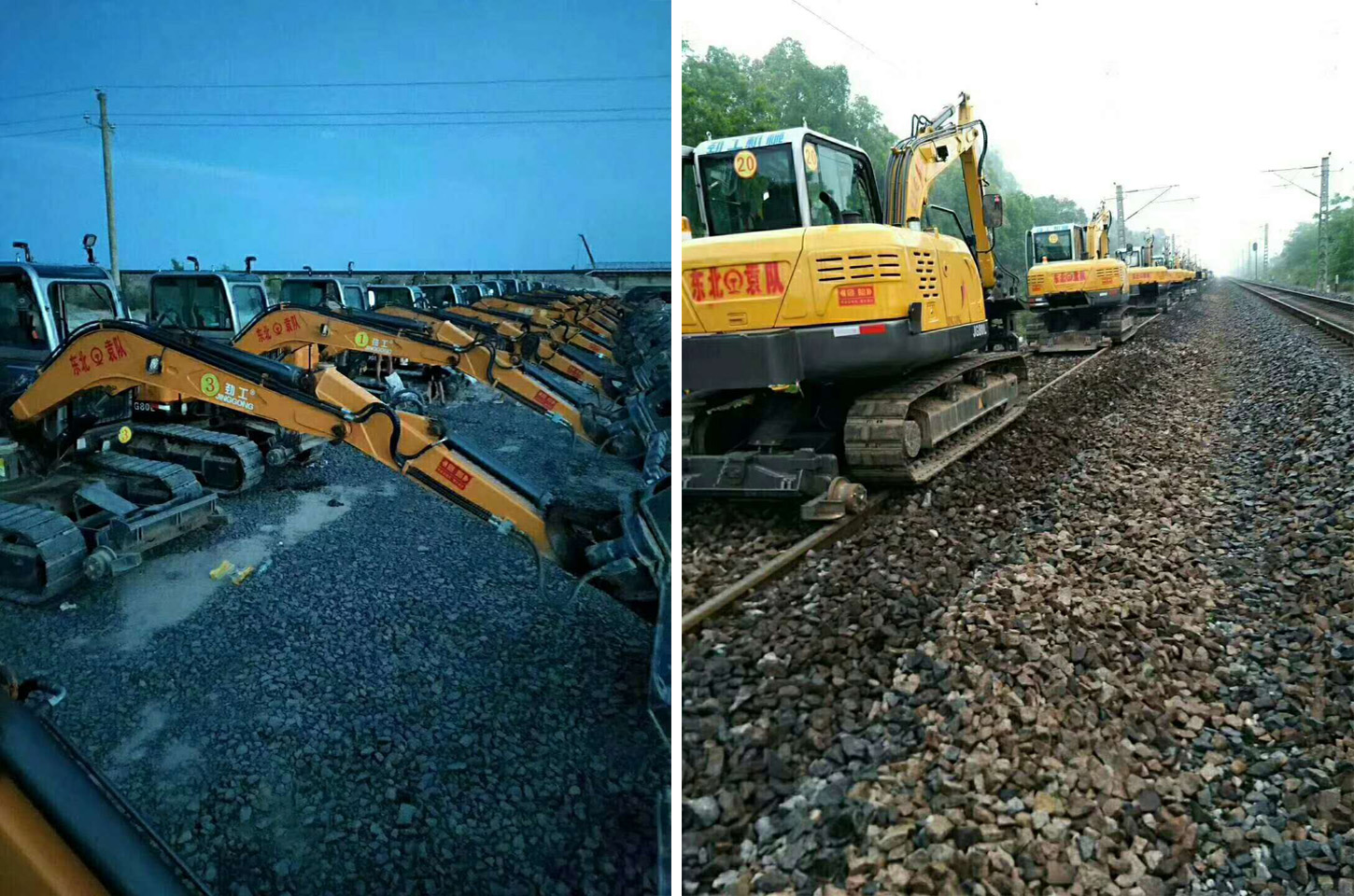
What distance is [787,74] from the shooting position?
1.35m

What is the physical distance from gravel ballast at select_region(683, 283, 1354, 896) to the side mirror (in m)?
1.86

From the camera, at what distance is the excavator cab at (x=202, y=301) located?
5.12 meters

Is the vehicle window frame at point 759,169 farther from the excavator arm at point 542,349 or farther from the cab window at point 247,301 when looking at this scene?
the cab window at point 247,301

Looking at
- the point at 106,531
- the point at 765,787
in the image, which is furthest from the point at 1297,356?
the point at 106,531

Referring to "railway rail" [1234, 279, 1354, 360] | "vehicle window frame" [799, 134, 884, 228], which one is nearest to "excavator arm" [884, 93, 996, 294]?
"vehicle window frame" [799, 134, 884, 228]

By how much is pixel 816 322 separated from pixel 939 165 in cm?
194

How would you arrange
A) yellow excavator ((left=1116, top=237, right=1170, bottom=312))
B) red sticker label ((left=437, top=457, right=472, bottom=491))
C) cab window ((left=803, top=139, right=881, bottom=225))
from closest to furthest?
cab window ((left=803, top=139, right=881, bottom=225)) < red sticker label ((left=437, top=457, right=472, bottom=491)) < yellow excavator ((left=1116, top=237, right=1170, bottom=312))

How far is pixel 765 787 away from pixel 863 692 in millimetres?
367

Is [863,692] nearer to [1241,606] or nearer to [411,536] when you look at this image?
[1241,606]

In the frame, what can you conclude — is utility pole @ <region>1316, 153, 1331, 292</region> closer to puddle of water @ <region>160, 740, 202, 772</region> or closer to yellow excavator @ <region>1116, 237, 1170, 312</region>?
yellow excavator @ <region>1116, 237, 1170, 312</region>

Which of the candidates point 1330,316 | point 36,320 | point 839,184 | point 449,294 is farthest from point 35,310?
point 1330,316

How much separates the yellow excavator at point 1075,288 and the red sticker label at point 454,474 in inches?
294

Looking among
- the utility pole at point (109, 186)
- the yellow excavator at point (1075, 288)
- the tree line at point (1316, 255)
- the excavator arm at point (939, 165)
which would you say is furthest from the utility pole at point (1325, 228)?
the utility pole at point (109, 186)

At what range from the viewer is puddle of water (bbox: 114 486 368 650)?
113 inches
